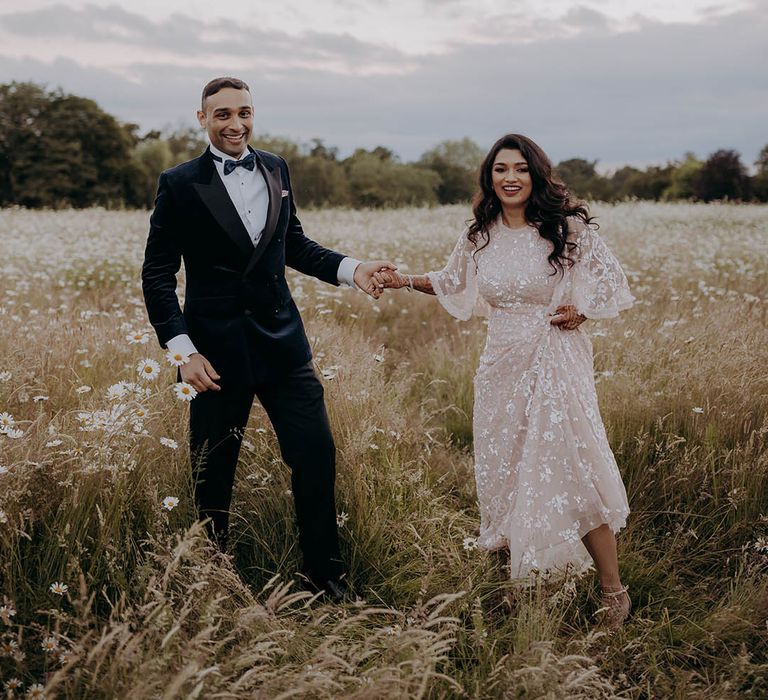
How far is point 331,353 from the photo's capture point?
4.98m

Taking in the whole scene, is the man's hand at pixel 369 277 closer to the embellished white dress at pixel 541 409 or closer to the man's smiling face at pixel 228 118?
the embellished white dress at pixel 541 409

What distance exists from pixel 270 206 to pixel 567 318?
147 centimetres

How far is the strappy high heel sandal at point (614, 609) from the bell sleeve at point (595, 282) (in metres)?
1.28

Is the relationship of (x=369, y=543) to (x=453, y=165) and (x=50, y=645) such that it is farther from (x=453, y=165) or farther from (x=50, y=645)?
(x=453, y=165)

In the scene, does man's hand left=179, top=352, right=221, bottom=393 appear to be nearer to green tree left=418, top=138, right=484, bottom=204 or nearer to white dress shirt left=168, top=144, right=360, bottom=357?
white dress shirt left=168, top=144, right=360, bottom=357

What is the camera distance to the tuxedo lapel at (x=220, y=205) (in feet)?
10.3

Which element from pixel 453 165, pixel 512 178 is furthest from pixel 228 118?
pixel 453 165

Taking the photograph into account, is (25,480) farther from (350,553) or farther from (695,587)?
(695,587)

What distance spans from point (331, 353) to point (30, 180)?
40736 millimetres

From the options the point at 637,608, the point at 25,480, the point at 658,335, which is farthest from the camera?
the point at 658,335

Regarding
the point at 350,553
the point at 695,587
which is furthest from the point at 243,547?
the point at 695,587

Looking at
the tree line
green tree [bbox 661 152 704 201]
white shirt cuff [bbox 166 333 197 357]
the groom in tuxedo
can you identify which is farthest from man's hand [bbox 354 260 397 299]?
green tree [bbox 661 152 704 201]

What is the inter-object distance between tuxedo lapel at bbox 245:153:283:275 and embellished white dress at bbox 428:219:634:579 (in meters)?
1.07

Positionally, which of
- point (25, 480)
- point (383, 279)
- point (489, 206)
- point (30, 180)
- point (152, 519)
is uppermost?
point (30, 180)
